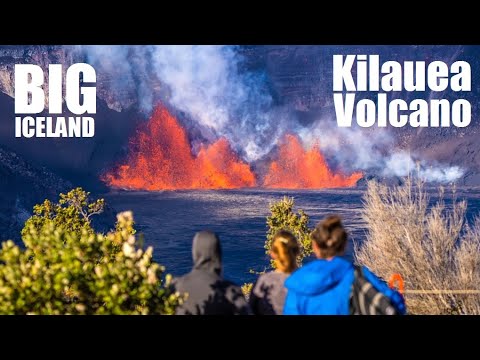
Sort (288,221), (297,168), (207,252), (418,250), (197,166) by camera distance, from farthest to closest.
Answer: (197,166) < (297,168) < (288,221) < (418,250) < (207,252)

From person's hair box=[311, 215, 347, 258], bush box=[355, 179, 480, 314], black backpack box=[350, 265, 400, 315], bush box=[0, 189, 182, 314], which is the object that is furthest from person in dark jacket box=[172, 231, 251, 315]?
bush box=[355, 179, 480, 314]

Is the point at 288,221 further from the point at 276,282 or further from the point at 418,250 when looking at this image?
the point at 276,282

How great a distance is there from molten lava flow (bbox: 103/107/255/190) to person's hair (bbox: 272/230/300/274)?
8515 centimetres

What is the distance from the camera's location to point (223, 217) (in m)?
99.6

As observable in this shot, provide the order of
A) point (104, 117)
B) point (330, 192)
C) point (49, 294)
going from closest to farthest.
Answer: point (49, 294), point (104, 117), point (330, 192)

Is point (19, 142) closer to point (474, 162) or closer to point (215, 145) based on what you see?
point (215, 145)

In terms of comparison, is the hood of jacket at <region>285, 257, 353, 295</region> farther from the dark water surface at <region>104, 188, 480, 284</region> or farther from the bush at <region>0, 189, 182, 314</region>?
the dark water surface at <region>104, 188, 480, 284</region>

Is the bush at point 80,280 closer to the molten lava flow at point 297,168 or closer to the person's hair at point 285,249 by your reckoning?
the person's hair at point 285,249

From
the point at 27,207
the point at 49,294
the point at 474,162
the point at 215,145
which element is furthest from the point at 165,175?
the point at 49,294

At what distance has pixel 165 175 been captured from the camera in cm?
9919

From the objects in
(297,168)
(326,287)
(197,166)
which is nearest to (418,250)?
(326,287)

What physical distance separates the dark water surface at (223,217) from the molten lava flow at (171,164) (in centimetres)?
222

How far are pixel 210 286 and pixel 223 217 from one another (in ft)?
307
